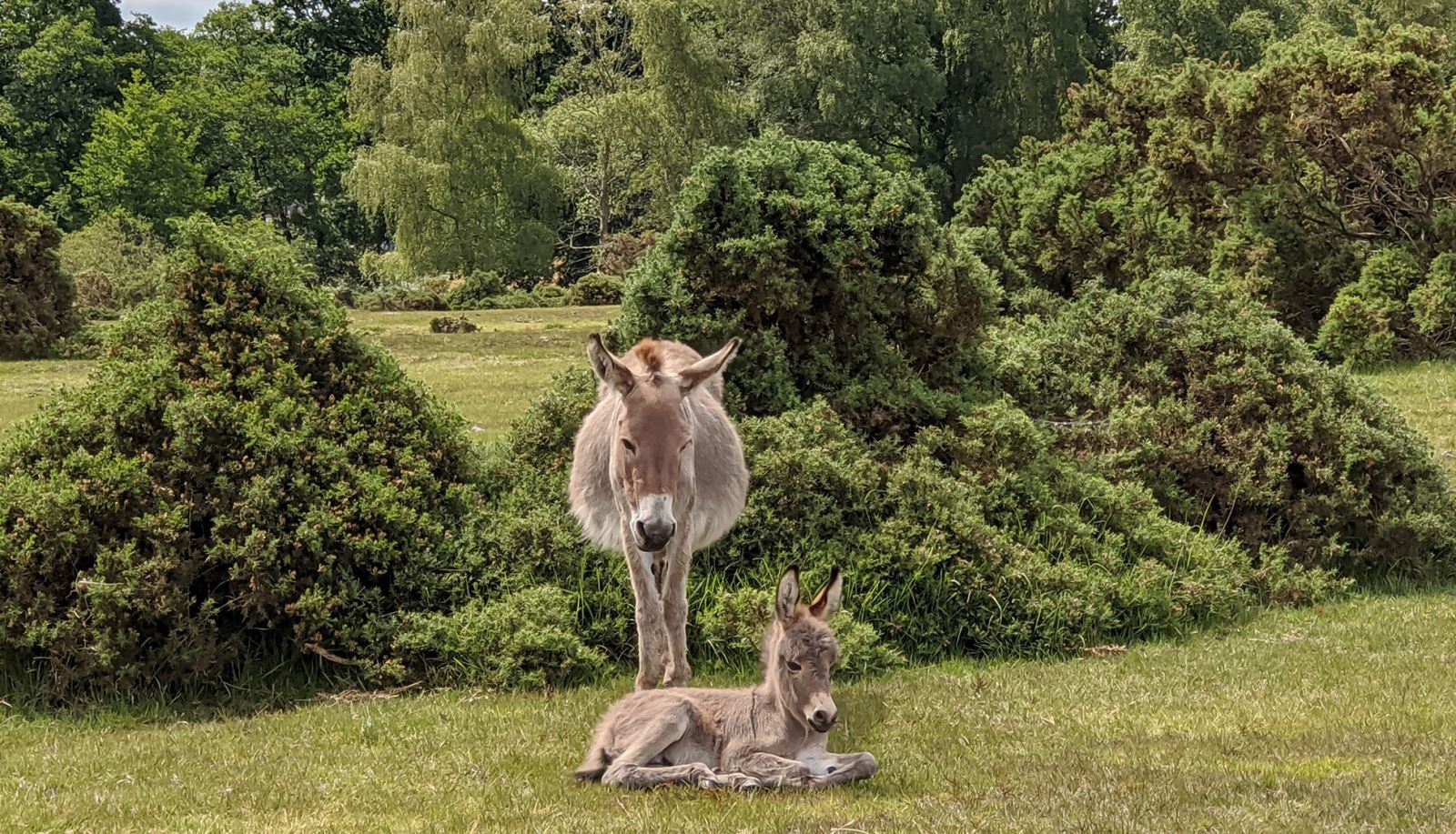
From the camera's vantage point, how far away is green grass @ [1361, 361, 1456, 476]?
17.8 meters

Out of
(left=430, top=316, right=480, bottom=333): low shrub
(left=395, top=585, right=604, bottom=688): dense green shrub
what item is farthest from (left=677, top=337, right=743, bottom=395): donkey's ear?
(left=430, top=316, right=480, bottom=333): low shrub

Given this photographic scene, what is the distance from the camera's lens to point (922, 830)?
6156 millimetres

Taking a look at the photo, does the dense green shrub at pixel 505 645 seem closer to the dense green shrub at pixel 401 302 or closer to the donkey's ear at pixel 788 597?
the donkey's ear at pixel 788 597

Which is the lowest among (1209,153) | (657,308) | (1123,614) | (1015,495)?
(1123,614)

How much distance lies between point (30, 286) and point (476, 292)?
65.5 feet

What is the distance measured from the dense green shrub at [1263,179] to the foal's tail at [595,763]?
15.5 metres

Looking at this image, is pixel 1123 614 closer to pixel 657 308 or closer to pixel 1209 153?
pixel 657 308

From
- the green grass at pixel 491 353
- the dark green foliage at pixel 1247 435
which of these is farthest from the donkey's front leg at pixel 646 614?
the green grass at pixel 491 353

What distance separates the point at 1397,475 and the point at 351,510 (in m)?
9.46

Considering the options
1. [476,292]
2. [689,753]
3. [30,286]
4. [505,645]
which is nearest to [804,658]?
[689,753]

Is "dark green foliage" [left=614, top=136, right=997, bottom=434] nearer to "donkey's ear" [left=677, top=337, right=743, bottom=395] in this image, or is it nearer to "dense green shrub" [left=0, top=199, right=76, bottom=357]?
"donkey's ear" [left=677, top=337, right=743, bottom=395]

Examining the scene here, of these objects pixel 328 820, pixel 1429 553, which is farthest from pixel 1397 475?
pixel 328 820

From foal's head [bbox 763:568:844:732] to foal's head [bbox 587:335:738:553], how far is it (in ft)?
2.33

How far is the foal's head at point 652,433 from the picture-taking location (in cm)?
707
